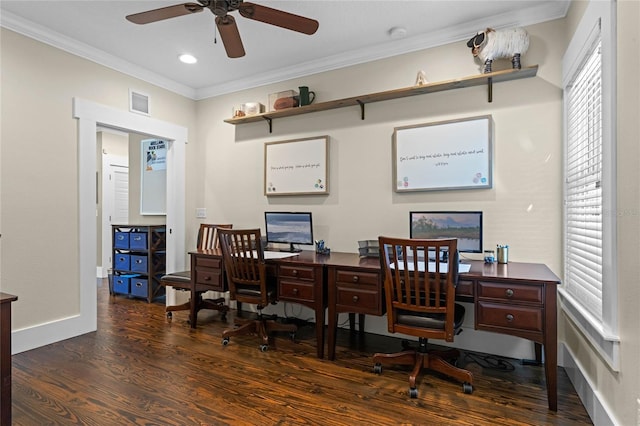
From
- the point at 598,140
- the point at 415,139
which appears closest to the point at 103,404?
the point at 415,139

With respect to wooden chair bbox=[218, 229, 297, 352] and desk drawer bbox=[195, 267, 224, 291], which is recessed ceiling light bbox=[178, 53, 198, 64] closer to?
wooden chair bbox=[218, 229, 297, 352]

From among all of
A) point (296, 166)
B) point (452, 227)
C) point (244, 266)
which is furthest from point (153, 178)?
point (452, 227)

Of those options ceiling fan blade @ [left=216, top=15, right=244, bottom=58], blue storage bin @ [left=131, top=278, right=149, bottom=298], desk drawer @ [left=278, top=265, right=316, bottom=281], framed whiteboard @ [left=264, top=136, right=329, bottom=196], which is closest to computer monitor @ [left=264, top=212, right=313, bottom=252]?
framed whiteboard @ [left=264, top=136, right=329, bottom=196]

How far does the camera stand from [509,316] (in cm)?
210

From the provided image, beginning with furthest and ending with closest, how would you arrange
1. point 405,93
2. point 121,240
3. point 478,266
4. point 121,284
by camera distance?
point 121,240 < point 121,284 < point 405,93 < point 478,266

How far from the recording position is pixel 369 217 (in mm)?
3332

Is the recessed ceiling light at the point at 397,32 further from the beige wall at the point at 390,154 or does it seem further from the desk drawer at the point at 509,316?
the desk drawer at the point at 509,316

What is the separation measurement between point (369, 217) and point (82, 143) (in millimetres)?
2684

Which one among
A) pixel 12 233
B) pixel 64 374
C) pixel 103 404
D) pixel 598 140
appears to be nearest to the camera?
pixel 598 140

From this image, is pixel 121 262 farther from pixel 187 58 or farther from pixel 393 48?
pixel 393 48

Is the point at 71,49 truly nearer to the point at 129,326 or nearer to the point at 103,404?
the point at 129,326

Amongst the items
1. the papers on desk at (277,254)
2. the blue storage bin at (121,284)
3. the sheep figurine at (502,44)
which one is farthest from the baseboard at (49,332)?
the sheep figurine at (502,44)

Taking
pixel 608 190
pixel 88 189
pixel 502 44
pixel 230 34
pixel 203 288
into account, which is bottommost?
pixel 203 288

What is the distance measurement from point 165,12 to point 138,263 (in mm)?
3382
